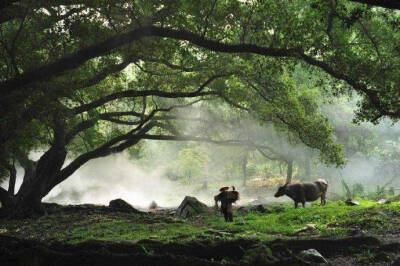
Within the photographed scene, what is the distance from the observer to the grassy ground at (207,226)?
44.8ft

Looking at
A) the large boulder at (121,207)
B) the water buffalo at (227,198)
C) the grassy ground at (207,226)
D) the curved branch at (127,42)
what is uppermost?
the curved branch at (127,42)

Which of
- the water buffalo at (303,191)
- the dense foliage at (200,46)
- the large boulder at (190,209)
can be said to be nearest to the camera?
the dense foliage at (200,46)

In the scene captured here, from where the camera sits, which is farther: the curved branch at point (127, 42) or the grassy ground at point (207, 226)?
the grassy ground at point (207, 226)

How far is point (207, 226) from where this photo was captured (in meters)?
17.3

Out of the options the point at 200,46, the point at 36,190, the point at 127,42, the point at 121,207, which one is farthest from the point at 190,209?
the point at 127,42

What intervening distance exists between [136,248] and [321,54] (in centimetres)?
889

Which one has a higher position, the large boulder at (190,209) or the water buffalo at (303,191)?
the water buffalo at (303,191)

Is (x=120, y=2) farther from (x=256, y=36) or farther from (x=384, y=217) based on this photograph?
(x=384, y=217)

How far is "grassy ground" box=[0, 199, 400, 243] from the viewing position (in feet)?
44.8

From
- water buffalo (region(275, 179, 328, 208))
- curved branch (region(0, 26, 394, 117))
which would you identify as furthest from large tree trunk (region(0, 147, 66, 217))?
water buffalo (region(275, 179, 328, 208))

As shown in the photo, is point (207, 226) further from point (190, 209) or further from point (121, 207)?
point (121, 207)

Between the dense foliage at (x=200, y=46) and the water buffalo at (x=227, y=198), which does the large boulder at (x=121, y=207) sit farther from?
the water buffalo at (x=227, y=198)

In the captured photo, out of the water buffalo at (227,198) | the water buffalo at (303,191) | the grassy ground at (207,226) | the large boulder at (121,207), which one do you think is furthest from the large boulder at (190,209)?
the water buffalo at (227,198)

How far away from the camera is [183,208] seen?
23.9 m
